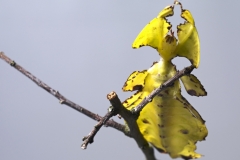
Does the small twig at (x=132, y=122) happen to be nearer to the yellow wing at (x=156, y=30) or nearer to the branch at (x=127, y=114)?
the branch at (x=127, y=114)

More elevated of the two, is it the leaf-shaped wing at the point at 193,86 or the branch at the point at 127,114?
the leaf-shaped wing at the point at 193,86

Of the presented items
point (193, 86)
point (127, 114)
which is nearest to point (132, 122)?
point (127, 114)

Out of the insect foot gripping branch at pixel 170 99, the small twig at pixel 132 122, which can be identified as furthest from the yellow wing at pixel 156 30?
the small twig at pixel 132 122

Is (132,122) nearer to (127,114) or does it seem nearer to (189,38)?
(127,114)

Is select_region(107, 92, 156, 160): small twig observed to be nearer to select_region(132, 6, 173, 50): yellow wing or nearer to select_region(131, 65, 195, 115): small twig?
select_region(131, 65, 195, 115): small twig

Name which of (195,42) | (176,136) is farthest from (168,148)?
(195,42)

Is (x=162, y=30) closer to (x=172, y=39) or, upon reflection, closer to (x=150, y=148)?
(x=172, y=39)

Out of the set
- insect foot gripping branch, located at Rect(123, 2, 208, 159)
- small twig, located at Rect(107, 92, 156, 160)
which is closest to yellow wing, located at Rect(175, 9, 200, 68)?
insect foot gripping branch, located at Rect(123, 2, 208, 159)
